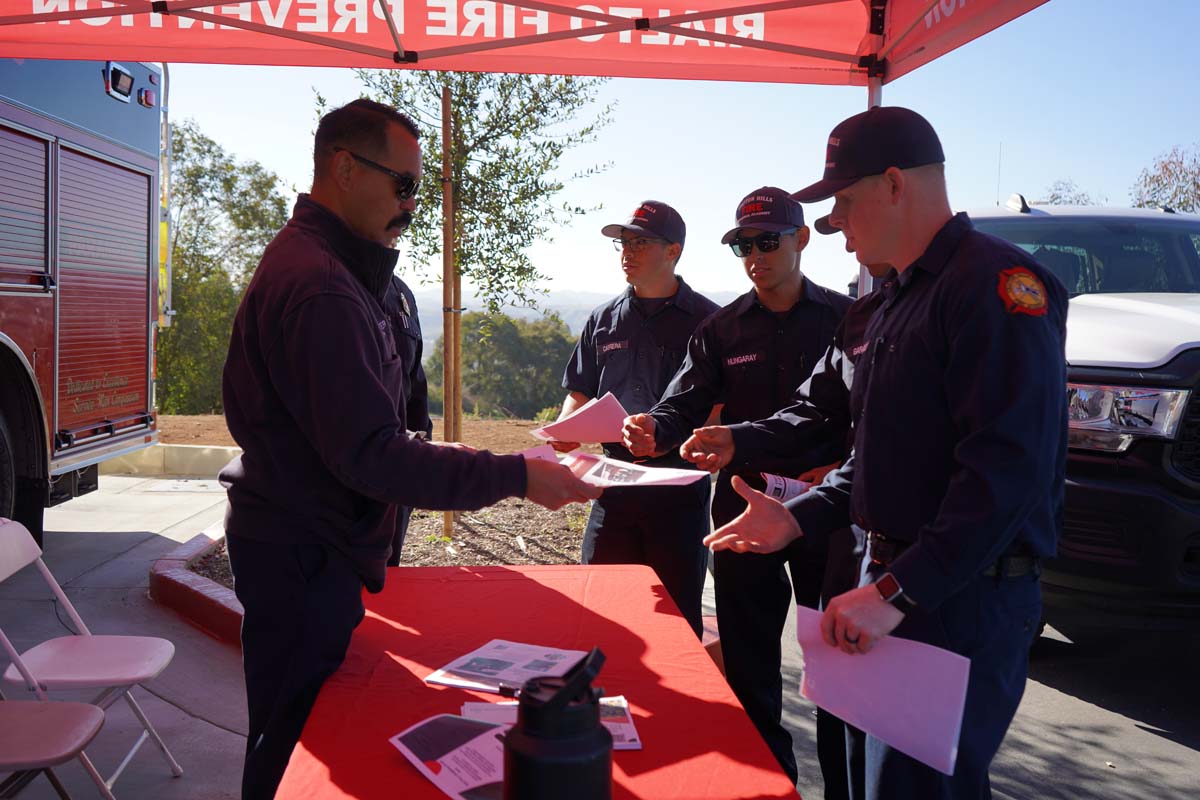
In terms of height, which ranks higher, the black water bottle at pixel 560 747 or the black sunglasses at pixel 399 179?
the black sunglasses at pixel 399 179

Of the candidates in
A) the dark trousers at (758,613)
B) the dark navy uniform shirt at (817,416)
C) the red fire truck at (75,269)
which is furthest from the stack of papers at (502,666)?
the red fire truck at (75,269)

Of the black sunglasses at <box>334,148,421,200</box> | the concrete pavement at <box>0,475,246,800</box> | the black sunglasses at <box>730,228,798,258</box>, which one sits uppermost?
the black sunglasses at <box>730,228,798,258</box>

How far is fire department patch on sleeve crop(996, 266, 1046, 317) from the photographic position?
1.78 metres

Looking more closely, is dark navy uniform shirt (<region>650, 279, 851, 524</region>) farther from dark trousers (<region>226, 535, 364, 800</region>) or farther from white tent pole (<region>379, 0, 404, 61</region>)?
white tent pole (<region>379, 0, 404, 61</region>)

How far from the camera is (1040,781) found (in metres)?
3.60

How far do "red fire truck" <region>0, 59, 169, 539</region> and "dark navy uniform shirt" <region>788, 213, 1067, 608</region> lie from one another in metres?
5.14

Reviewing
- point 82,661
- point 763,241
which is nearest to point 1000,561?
point 763,241

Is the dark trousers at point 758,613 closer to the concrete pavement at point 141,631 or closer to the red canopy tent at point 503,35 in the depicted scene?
the concrete pavement at point 141,631

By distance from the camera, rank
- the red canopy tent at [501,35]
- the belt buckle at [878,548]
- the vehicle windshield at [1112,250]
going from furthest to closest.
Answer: the vehicle windshield at [1112,250]
the red canopy tent at [501,35]
the belt buckle at [878,548]

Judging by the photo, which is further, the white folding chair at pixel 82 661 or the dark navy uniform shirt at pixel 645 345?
the dark navy uniform shirt at pixel 645 345

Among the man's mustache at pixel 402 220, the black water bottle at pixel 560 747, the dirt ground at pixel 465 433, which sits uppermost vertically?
the man's mustache at pixel 402 220

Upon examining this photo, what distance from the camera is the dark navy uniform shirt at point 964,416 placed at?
174 cm

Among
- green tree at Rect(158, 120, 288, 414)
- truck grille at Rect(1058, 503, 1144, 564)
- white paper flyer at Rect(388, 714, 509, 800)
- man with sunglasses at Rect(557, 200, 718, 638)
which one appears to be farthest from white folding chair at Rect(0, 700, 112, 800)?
green tree at Rect(158, 120, 288, 414)

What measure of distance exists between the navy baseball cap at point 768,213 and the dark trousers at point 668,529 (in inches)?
41.0
